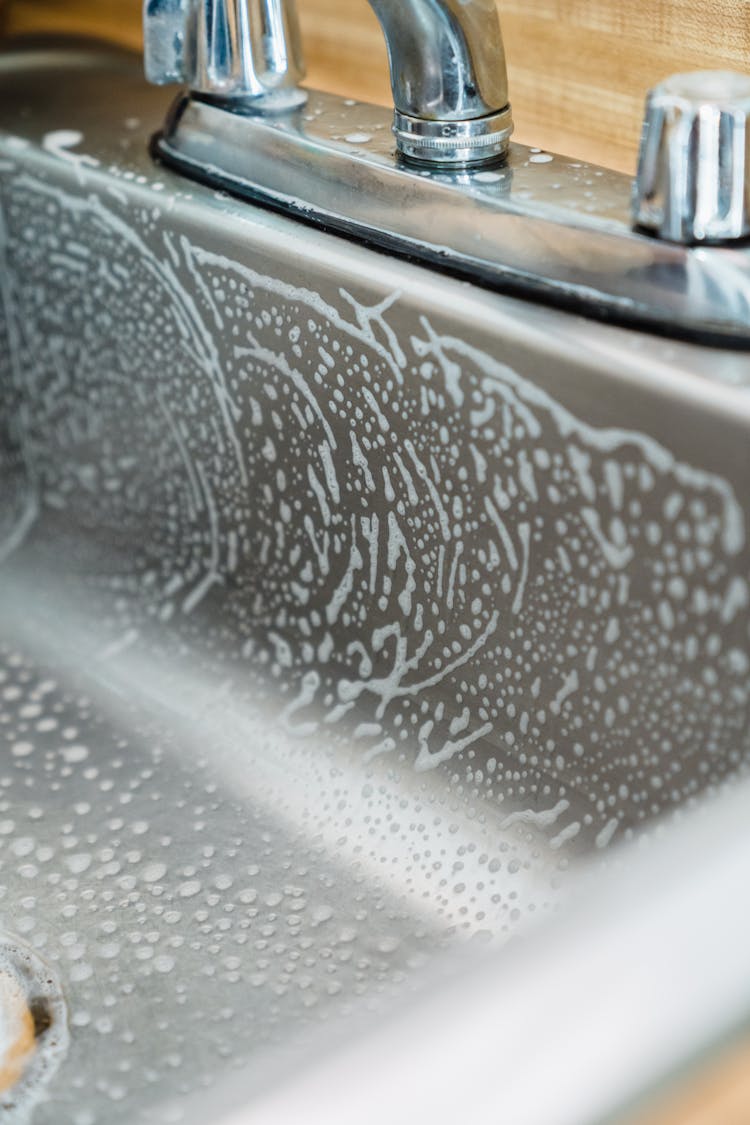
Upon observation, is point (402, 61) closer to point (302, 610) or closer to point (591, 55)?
point (591, 55)

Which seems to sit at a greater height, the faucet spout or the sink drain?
the faucet spout

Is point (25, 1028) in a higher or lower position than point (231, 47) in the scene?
lower

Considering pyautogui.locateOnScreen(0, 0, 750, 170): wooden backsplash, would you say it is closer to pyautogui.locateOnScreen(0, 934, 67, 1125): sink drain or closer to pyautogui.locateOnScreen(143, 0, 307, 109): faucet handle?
pyautogui.locateOnScreen(143, 0, 307, 109): faucet handle

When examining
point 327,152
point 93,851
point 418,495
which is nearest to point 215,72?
point 327,152

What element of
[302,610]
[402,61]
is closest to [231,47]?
[402,61]

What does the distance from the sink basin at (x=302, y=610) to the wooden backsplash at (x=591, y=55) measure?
111mm

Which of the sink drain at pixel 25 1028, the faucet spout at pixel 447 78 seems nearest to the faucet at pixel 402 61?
the faucet spout at pixel 447 78

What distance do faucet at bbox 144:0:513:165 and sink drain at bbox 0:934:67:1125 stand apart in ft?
1.03

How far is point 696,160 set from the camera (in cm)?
39

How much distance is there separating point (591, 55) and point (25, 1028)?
1.37 ft

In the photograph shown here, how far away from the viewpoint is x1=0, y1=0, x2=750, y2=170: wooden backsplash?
1.62ft

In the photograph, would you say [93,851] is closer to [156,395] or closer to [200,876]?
[200,876]

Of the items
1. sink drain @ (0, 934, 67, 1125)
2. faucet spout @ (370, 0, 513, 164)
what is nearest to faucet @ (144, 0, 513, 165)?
faucet spout @ (370, 0, 513, 164)

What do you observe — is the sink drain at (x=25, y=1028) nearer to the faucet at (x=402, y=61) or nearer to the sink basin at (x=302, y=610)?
the sink basin at (x=302, y=610)
